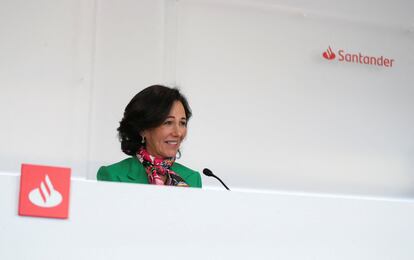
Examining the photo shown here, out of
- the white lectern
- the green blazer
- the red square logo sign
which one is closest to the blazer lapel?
the green blazer

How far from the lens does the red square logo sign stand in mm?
1873

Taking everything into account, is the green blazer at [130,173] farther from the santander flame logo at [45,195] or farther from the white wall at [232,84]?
the white wall at [232,84]

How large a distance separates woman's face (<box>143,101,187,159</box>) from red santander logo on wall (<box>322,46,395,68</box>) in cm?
235

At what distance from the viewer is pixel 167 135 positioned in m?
3.30

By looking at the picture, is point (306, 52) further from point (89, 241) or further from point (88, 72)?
point (89, 241)

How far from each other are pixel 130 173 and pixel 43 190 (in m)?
1.22

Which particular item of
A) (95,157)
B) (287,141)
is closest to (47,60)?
(95,157)

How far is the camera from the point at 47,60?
485 cm

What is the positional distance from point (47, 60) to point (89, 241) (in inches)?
120

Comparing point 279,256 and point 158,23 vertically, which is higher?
point 158,23

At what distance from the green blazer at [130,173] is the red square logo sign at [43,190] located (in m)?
1.08

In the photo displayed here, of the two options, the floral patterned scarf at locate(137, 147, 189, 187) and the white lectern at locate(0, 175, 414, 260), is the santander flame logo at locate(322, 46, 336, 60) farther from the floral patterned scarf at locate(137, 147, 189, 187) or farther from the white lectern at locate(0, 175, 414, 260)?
the white lectern at locate(0, 175, 414, 260)

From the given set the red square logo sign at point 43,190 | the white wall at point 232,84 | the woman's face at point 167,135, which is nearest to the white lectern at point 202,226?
the red square logo sign at point 43,190

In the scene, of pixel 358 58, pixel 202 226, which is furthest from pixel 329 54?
pixel 202 226
